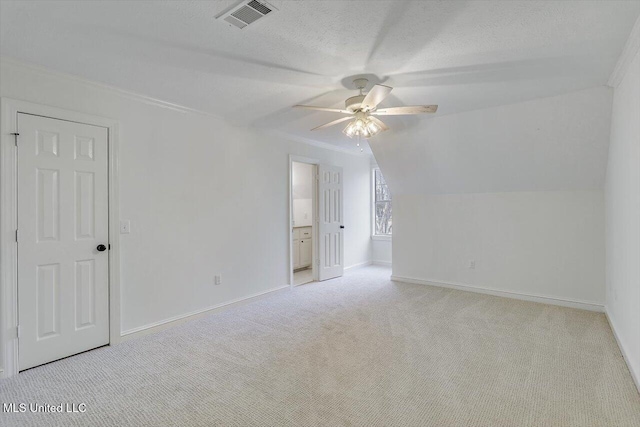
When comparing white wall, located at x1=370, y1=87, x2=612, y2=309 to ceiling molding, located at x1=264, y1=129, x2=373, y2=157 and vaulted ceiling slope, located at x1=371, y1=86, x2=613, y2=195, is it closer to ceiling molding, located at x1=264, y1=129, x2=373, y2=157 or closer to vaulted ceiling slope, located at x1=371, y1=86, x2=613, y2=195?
vaulted ceiling slope, located at x1=371, y1=86, x2=613, y2=195

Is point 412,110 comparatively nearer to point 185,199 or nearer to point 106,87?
point 185,199

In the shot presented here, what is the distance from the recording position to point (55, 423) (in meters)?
1.98

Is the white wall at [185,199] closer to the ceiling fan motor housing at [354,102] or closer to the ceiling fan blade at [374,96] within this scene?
the ceiling fan motor housing at [354,102]

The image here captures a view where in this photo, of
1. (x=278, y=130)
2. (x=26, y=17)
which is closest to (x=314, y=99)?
(x=278, y=130)

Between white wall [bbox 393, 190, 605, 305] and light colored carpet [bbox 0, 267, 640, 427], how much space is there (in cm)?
57

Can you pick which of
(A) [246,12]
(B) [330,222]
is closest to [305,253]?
(B) [330,222]

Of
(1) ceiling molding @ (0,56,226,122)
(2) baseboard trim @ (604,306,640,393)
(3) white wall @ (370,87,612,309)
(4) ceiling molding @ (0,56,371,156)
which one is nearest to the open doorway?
(3) white wall @ (370,87,612,309)

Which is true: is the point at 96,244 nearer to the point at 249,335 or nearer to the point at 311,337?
the point at 249,335

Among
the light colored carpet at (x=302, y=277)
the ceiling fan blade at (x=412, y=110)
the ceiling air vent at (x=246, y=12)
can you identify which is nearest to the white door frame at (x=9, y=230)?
the ceiling air vent at (x=246, y=12)

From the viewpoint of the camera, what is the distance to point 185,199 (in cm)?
370

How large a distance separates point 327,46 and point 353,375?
2.42m

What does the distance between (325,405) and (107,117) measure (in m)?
3.09

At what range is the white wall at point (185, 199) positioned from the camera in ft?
10.2

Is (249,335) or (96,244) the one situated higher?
(96,244)
